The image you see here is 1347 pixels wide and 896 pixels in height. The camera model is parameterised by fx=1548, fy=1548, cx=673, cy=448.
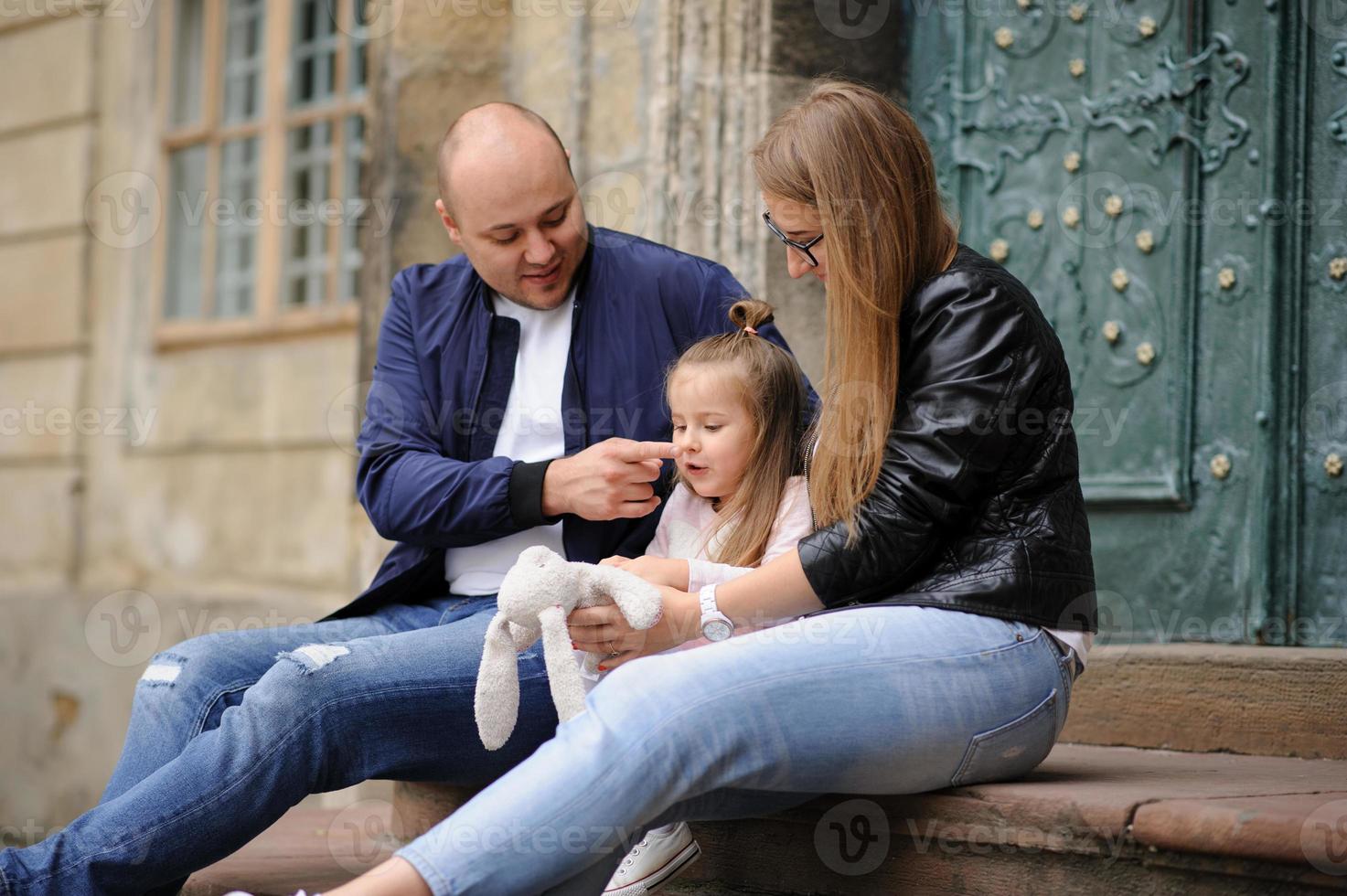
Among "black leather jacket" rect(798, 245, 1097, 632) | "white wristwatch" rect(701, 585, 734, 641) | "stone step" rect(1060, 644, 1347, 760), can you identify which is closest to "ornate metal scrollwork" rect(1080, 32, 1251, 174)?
"stone step" rect(1060, 644, 1347, 760)

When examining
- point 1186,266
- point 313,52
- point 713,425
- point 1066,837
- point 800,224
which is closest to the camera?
point 1066,837

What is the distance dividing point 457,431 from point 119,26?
5929 mm

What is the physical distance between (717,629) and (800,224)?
700 mm

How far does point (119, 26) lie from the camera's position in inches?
323

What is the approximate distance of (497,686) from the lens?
2.55 metres

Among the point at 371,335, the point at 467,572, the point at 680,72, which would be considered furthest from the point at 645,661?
the point at 371,335

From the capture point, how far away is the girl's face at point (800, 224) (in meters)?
2.62

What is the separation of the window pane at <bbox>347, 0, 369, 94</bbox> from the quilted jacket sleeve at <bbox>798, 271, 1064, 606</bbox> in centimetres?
535

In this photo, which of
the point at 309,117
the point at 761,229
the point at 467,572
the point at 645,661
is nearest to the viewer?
the point at 645,661

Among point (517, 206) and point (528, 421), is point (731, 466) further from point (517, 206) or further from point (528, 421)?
point (517, 206)

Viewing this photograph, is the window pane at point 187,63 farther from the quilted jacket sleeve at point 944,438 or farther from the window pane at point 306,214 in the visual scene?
the quilted jacket sleeve at point 944,438

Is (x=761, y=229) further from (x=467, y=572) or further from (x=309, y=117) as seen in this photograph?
(x=309, y=117)

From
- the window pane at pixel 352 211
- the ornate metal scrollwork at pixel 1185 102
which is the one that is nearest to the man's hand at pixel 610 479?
the ornate metal scrollwork at pixel 1185 102

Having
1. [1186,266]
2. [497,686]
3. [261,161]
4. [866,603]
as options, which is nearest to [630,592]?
[497,686]
